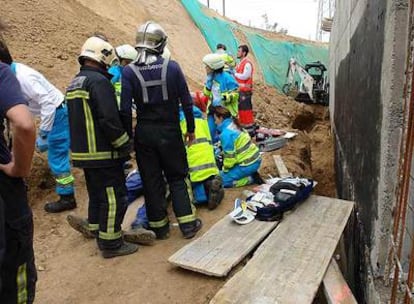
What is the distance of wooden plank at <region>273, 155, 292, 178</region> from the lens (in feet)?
19.6

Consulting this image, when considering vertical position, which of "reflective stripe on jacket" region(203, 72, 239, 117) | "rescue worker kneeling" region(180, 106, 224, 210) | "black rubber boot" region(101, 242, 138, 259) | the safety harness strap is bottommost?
"black rubber boot" region(101, 242, 138, 259)

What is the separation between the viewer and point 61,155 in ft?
16.3

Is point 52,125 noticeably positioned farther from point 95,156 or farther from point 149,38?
point 149,38

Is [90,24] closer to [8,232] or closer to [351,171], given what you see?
[351,171]

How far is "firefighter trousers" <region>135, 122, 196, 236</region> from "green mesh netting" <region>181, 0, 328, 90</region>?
14.6m

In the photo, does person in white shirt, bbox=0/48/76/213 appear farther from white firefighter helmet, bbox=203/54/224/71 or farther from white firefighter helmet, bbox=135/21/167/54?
white firefighter helmet, bbox=203/54/224/71

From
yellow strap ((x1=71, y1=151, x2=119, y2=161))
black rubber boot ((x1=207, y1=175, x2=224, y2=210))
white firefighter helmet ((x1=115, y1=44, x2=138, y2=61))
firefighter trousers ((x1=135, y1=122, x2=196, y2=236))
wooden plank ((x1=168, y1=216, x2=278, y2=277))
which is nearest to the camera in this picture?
wooden plank ((x1=168, y1=216, x2=278, y2=277))

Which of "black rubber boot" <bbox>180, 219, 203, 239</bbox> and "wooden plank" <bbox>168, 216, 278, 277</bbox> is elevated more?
"wooden plank" <bbox>168, 216, 278, 277</bbox>

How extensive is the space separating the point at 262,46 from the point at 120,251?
1943 cm

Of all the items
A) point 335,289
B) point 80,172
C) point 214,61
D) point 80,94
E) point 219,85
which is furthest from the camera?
point 219,85

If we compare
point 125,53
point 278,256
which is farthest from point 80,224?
point 125,53

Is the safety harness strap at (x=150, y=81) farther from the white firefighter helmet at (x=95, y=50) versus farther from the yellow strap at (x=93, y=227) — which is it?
the yellow strap at (x=93, y=227)

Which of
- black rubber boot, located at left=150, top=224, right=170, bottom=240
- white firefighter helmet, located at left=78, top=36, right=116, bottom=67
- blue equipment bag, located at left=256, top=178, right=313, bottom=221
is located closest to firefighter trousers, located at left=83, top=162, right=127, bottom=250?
black rubber boot, located at left=150, top=224, right=170, bottom=240

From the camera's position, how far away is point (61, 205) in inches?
199
